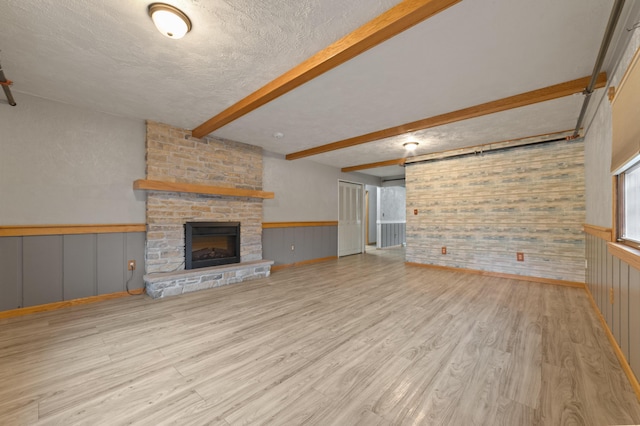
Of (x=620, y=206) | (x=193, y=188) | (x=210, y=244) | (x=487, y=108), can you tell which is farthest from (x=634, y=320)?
(x=210, y=244)

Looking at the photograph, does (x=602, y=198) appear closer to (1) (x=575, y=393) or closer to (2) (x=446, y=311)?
(2) (x=446, y=311)

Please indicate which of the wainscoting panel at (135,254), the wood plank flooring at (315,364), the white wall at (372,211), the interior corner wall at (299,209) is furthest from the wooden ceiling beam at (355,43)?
the white wall at (372,211)

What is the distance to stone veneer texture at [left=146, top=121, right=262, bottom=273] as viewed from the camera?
3.88 m

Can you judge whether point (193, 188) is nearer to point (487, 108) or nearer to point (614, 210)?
point (487, 108)

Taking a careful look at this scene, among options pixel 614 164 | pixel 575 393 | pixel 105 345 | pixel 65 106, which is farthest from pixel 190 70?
pixel 575 393

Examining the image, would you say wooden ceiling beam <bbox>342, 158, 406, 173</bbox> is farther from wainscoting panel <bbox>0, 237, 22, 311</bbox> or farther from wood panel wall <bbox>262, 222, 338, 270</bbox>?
wainscoting panel <bbox>0, 237, 22, 311</bbox>

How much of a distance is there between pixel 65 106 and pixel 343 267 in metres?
5.22

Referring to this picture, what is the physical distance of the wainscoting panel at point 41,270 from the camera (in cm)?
302

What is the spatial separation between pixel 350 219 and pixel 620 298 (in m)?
5.81

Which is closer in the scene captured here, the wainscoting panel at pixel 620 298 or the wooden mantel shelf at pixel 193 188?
the wainscoting panel at pixel 620 298

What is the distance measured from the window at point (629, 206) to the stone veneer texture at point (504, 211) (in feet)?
8.02

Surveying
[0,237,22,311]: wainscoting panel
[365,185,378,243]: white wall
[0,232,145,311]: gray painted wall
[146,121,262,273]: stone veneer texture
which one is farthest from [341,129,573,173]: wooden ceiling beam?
[0,237,22,311]: wainscoting panel

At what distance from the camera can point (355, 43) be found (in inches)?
76.4

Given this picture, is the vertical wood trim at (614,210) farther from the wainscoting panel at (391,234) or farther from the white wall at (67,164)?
the wainscoting panel at (391,234)
